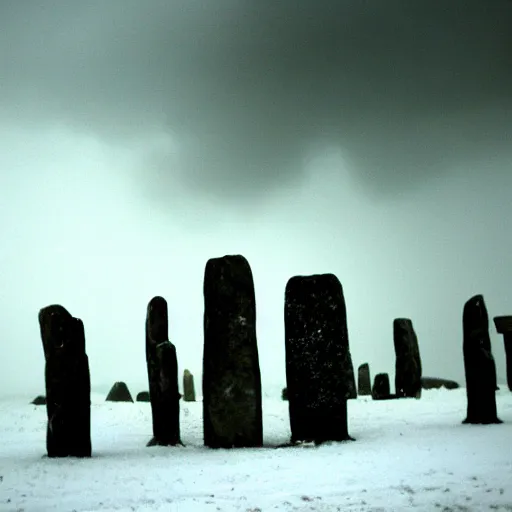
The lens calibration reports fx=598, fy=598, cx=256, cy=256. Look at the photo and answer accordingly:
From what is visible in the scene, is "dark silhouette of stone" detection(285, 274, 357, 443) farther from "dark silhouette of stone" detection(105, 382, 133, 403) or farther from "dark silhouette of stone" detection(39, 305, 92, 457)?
"dark silhouette of stone" detection(105, 382, 133, 403)

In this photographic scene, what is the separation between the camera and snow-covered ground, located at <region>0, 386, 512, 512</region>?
5855 mm

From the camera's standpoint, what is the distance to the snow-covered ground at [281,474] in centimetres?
586

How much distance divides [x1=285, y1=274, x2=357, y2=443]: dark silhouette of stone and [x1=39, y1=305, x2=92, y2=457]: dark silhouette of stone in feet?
11.6

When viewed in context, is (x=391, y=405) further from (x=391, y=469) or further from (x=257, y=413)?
(x=391, y=469)

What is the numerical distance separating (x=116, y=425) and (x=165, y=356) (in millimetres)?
4879

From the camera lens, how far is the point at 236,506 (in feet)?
18.9

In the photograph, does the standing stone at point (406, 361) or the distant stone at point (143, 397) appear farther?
the distant stone at point (143, 397)

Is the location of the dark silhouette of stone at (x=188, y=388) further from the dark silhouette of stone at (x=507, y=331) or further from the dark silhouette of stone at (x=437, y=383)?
the dark silhouette of stone at (x=507, y=331)

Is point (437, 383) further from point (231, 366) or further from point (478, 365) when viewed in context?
point (231, 366)

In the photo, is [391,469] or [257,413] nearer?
[391,469]

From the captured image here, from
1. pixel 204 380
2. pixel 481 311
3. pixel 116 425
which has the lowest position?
pixel 116 425

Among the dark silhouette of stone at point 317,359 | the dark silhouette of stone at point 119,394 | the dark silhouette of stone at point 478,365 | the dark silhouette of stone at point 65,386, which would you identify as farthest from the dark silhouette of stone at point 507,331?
the dark silhouette of stone at point 119,394

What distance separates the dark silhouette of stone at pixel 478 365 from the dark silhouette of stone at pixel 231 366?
4.55 m

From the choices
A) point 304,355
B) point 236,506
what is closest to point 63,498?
point 236,506
